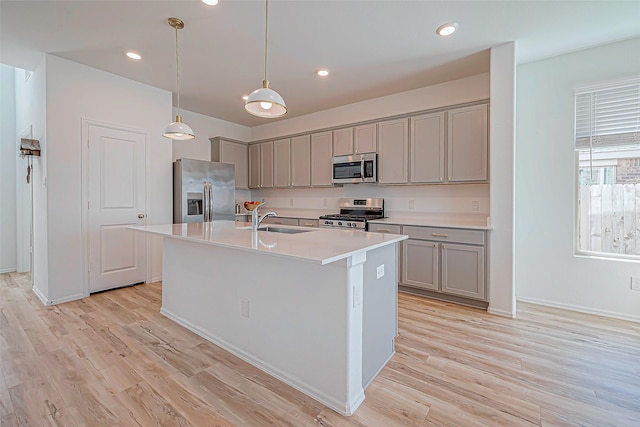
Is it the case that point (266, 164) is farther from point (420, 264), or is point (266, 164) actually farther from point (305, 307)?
point (305, 307)

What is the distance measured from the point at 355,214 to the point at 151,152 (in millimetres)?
3088

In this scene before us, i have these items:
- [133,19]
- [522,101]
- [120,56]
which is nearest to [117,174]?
[120,56]

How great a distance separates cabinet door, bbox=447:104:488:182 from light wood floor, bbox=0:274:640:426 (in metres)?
1.63

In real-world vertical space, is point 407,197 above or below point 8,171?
below

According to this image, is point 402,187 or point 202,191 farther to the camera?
point 202,191

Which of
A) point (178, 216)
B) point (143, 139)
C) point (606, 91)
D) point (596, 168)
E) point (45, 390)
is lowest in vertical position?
point (45, 390)

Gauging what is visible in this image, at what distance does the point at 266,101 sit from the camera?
192 cm

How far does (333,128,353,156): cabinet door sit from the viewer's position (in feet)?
14.4

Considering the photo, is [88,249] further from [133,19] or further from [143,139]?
[133,19]

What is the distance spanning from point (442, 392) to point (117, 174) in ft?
13.7

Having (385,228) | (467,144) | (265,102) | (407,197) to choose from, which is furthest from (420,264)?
(265,102)

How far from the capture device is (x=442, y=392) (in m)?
1.76

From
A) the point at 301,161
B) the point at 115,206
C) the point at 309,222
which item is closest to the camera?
the point at 115,206

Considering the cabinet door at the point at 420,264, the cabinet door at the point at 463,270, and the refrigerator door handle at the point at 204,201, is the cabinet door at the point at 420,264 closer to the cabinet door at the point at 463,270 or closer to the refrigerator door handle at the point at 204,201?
the cabinet door at the point at 463,270
